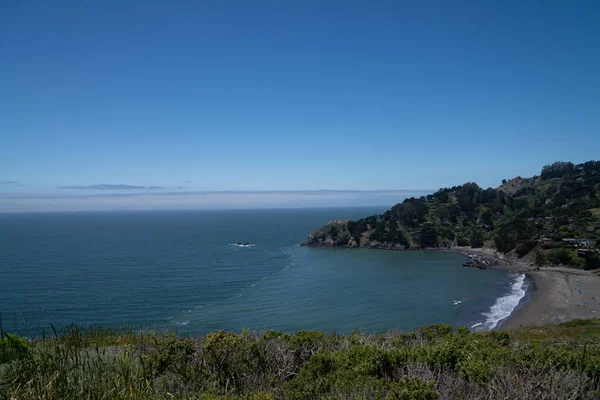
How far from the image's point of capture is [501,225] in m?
83.1

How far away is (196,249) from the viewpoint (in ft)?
234

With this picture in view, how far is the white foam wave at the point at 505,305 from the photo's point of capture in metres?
31.9

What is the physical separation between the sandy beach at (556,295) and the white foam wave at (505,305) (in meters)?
0.83

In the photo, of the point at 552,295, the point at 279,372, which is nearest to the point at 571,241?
the point at 552,295

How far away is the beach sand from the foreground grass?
1086 inches

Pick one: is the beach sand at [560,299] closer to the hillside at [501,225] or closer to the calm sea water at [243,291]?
the calm sea water at [243,291]

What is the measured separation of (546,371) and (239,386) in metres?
5.04

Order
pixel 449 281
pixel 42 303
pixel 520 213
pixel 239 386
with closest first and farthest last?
pixel 239 386, pixel 42 303, pixel 449 281, pixel 520 213

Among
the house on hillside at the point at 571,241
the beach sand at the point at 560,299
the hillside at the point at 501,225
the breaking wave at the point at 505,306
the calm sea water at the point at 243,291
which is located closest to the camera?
the calm sea water at the point at 243,291

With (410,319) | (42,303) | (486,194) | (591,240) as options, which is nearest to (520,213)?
(486,194)

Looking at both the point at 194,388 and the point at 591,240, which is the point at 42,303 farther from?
the point at 591,240

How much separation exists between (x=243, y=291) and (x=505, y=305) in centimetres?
2615

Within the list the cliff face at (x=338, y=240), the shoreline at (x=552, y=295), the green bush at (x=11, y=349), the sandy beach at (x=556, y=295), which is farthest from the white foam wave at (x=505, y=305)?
the cliff face at (x=338, y=240)

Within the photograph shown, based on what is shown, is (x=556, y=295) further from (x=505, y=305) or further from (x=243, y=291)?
(x=243, y=291)
